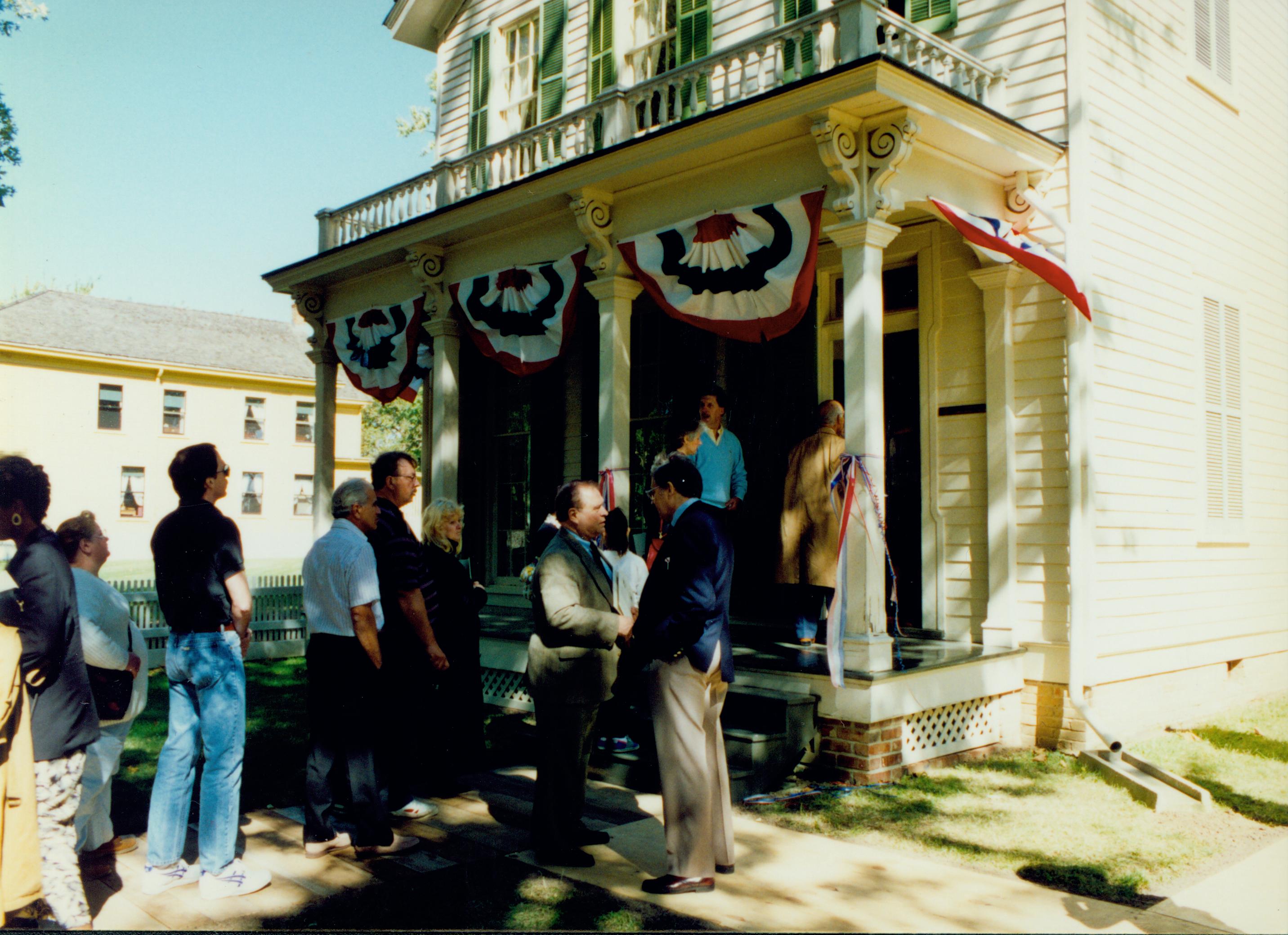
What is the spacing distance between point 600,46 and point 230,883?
10.0 metres

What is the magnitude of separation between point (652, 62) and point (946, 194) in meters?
4.59

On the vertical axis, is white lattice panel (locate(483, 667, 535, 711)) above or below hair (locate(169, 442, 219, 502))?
below

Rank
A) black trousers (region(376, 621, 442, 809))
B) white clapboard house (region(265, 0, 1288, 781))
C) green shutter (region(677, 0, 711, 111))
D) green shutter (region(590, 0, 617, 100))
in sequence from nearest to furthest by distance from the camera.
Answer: black trousers (region(376, 621, 442, 809)) < white clapboard house (region(265, 0, 1288, 781)) < green shutter (region(677, 0, 711, 111)) < green shutter (region(590, 0, 617, 100))

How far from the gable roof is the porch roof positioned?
3008 centimetres

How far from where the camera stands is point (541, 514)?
12648mm

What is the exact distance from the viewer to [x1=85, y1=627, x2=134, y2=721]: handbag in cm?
453

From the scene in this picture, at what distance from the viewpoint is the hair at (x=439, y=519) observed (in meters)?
6.11

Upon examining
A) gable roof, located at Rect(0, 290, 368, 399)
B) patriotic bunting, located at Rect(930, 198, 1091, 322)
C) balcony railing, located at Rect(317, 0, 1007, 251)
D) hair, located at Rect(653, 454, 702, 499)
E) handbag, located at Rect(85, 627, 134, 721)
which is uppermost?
gable roof, located at Rect(0, 290, 368, 399)

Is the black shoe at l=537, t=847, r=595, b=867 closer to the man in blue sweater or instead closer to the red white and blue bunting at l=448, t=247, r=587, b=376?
the man in blue sweater

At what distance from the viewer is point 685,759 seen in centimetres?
455

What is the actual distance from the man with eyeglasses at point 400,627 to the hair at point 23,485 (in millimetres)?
1589

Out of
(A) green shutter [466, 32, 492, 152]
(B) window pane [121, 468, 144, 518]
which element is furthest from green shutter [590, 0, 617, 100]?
(B) window pane [121, 468, 144, 518]

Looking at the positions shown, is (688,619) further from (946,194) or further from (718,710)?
(946,194)

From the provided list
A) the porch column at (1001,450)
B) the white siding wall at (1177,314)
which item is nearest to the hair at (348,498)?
the porch column at (1001,450)
